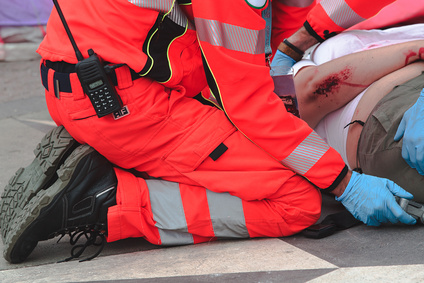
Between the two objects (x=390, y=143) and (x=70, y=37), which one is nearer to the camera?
(x=70, y=37)

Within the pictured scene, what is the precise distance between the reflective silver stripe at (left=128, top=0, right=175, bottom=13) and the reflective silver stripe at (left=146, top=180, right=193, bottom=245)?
2.16 feet

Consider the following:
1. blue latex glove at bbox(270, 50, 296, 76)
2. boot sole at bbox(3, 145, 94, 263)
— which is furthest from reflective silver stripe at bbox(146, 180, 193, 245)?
blue latex glove at bbox(270, 50, 296, 76)

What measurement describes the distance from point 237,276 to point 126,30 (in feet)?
3.02

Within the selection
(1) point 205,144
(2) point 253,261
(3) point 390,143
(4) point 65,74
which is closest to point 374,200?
(3) point 390,143

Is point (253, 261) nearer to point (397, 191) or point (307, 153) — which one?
point (307, 153)

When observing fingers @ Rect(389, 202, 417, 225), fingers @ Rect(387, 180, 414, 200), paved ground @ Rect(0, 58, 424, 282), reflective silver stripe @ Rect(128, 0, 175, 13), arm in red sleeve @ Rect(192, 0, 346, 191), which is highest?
reflective silver stripe @ Rect(128, 0, 175, 13)

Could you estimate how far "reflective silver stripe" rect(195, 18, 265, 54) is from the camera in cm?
197

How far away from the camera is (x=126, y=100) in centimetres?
205

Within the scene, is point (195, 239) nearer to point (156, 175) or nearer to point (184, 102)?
point (156, 175)

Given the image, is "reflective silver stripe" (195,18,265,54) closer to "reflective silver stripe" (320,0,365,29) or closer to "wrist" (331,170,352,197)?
"wrist" (331,170,352,197)

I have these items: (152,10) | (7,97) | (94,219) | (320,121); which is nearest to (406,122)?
(320,121)

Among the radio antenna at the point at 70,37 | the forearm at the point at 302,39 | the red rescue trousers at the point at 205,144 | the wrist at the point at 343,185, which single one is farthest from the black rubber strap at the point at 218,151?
the forearm at the point at 302,39

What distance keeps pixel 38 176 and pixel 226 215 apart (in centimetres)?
74

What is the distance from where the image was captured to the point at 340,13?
2.78 m
